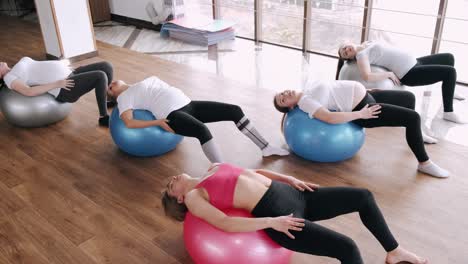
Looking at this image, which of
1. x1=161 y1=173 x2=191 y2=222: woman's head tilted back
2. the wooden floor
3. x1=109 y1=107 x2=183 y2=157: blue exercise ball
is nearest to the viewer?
x1=161 y1=173 x2=191 y2=222: woman's head tilted back

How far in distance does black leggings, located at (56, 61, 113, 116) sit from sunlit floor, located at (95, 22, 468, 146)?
1.40 metres

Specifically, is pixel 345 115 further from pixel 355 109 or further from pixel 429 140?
pixel 429 140

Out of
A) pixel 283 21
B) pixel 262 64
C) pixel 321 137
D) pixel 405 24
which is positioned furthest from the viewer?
pixel 283 21

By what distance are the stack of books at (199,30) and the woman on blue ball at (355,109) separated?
2880mm

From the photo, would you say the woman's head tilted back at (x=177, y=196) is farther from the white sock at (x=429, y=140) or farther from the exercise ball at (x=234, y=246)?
the white sock at (x=429, y=140)

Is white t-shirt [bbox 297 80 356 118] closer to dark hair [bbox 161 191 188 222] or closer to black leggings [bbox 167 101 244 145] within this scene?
black leggings [bbox 167 101 244 145]

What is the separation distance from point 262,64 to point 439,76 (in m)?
1.96

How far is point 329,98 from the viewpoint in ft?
9.02

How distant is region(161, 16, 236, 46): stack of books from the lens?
18.0 feet

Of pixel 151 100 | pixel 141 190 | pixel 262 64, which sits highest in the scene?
pixel 151 100

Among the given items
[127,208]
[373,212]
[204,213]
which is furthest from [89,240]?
[373,212]

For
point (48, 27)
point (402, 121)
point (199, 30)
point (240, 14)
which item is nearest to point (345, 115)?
point (402, 121)

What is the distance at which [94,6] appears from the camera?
6617 millimetres

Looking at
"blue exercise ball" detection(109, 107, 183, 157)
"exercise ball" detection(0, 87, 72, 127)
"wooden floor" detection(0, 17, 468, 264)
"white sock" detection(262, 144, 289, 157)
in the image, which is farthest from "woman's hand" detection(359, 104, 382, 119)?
"exercise ball" detection(0, 87, 72, 127)
